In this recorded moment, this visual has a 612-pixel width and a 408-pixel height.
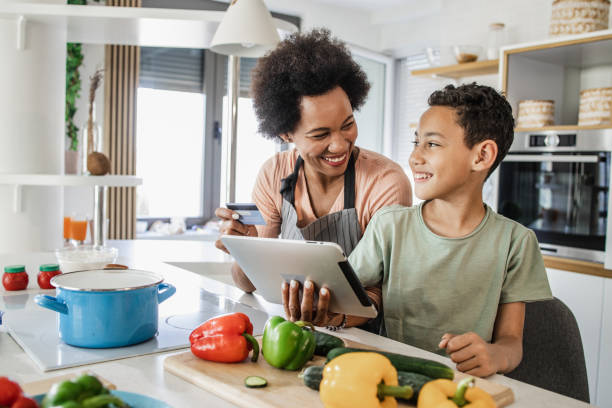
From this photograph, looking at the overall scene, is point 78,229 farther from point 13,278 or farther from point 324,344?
point 324,344

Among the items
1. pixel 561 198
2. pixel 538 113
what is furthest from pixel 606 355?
pixel 538 113

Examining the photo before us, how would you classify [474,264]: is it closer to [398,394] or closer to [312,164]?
[312,164]

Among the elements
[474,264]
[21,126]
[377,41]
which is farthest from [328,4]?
[474,264]

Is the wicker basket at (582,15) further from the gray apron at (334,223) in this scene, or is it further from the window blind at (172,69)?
the window blind at (172,69)

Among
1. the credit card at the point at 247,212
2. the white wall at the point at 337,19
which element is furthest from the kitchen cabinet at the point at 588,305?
the white wall at the point at 337,19

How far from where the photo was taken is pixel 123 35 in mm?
2115

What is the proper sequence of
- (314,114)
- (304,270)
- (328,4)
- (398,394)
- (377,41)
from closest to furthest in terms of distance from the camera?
(398,394) → (304,270) → (314,114) → (328,4) → (377,41)

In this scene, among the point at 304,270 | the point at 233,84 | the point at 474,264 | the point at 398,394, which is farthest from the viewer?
the point at 233,84

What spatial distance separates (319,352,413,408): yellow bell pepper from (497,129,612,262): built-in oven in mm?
2531

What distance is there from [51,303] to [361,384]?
1.87 ft

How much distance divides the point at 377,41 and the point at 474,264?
14.7 ft

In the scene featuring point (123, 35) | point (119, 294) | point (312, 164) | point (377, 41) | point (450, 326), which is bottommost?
point (450, 326)

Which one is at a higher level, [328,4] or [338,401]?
[328,4]

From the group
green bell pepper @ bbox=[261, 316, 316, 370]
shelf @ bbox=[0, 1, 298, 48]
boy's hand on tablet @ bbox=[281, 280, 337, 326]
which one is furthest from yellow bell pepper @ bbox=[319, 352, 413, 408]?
shelf @ bbox=[0, 1, 298, 48]
